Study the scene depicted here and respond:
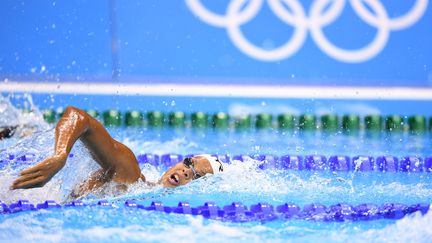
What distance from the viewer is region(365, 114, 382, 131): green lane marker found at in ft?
19.1

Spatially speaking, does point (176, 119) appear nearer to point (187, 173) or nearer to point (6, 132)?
point (6, 132)

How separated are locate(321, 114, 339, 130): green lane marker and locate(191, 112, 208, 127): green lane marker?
2.73 feet

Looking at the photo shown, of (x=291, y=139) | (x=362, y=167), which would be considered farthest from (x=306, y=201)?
(x=291, y=139)

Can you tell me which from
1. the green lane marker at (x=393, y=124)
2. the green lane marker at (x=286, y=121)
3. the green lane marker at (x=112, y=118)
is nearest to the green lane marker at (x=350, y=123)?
the green lane marker at (x=393, y=124)

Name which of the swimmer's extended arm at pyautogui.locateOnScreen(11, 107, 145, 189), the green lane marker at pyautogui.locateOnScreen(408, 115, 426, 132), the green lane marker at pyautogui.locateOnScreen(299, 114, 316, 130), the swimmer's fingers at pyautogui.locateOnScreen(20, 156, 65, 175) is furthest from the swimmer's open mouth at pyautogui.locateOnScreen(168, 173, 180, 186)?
the green lane marker at pyautogui.locateOnScreen(408, 115, 426, 132)

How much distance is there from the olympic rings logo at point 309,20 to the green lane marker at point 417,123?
0.59m

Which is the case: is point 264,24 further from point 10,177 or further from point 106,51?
point 10,177

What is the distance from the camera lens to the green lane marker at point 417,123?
19.2ft

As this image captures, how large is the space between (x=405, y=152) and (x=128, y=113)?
6.46 ft

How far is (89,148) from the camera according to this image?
3.39 m

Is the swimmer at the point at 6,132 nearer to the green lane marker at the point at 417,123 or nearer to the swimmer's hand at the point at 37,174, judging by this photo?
the swimmer's hand at the point at 37,174

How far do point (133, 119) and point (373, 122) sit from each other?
1.70m

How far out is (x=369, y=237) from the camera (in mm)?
3129

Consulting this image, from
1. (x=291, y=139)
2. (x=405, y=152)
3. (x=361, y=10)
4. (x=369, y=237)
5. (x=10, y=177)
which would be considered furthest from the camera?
(x=361, y=10)
